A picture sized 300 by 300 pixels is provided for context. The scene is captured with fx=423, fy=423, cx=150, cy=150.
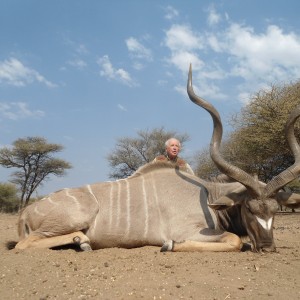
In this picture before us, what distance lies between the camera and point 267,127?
11969 millimetres

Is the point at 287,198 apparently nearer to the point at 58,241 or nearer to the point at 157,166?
the point at 157,166

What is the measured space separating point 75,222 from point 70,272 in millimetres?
1130

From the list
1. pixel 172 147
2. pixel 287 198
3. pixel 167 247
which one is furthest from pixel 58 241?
pixel 287 198

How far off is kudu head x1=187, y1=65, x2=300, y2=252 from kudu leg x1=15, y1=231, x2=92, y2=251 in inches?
44.9

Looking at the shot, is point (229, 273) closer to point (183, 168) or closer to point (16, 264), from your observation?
point (16, 264)

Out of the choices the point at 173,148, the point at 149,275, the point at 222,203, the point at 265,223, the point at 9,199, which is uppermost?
the point at 173,148

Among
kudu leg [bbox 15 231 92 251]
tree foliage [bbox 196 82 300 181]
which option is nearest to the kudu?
kudu leg [bbox 15 231 92 251]

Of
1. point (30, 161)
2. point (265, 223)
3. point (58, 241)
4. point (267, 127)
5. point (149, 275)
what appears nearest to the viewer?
point (149, 275)

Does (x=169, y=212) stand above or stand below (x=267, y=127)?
below

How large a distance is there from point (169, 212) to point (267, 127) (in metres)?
8.80

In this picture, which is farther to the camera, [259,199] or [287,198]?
[287,198]

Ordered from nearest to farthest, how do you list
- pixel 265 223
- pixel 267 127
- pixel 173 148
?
pixel 265 223 → pixel 173 148 → pixel 267 127

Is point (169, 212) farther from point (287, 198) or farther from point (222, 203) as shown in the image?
point (287, 198)

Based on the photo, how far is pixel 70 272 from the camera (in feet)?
8.79
